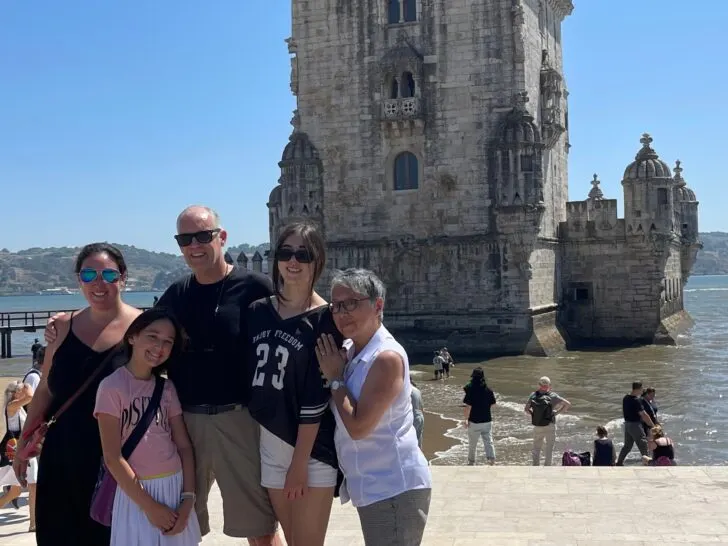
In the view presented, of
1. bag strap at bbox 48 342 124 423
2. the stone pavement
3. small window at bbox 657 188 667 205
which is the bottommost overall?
the stone pavement

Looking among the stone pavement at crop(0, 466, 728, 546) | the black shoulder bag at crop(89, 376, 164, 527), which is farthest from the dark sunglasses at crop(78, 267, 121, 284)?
the stone pavement at crop(0, 466, 728, 546)

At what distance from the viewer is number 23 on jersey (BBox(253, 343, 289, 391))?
4.78 m

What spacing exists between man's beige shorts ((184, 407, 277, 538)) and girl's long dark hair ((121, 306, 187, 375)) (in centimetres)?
35

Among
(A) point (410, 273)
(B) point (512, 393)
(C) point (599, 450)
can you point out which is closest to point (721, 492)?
(C) point (599, 450)

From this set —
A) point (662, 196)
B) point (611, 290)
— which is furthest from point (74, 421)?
point (662, 196)

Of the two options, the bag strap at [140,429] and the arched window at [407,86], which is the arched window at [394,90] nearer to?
the arched window at [407,86]

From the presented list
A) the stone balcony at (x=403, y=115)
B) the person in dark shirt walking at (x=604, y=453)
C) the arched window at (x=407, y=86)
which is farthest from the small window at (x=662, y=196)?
the person in dark shirt walking at (x=604, y=453)

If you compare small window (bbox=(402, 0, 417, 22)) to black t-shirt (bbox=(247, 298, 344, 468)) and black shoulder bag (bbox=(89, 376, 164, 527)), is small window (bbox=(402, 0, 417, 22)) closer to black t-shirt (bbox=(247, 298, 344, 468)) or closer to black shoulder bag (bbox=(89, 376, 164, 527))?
black t-shirt (bbox=(247, 298, 344, 468))

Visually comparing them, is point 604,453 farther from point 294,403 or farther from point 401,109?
point 401,109

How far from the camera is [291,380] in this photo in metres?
4.78

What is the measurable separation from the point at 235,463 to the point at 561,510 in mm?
3657

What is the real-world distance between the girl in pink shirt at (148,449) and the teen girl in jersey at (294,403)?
454 millimetres

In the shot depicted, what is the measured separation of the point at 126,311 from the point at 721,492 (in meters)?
5.72

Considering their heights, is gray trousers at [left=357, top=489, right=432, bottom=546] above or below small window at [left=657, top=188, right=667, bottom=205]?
below
